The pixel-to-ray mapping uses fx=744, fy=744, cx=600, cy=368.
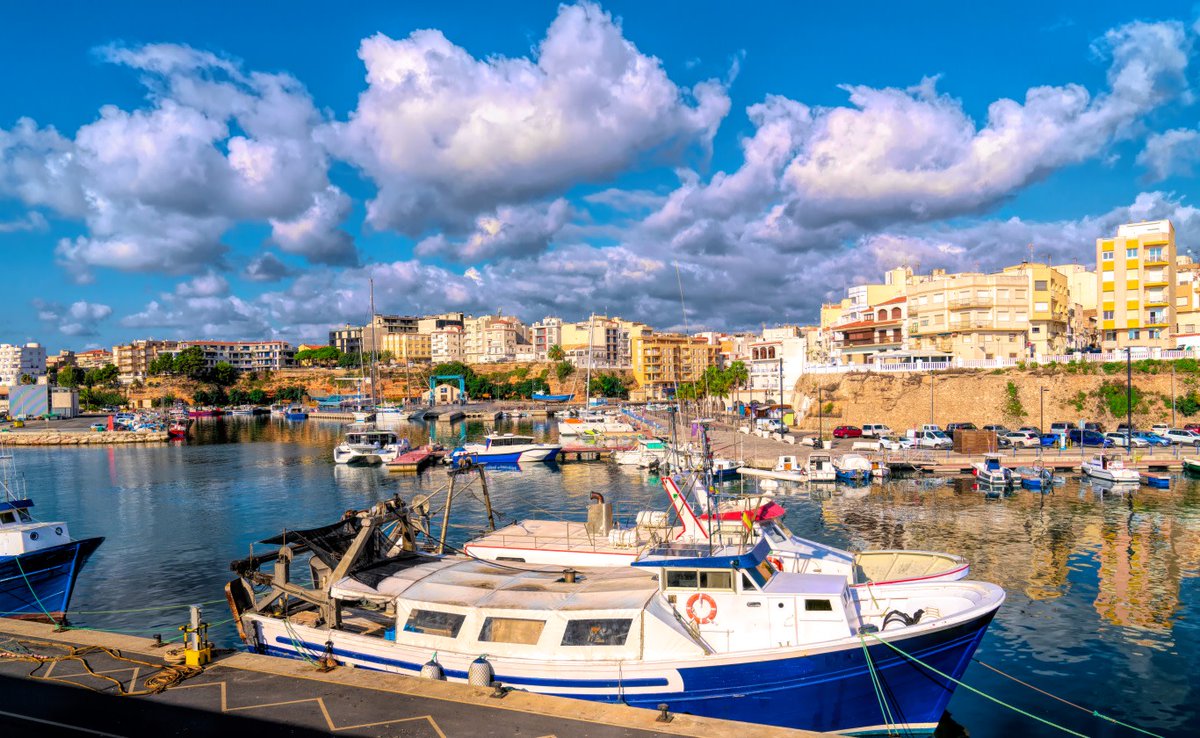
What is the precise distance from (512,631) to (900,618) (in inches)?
327

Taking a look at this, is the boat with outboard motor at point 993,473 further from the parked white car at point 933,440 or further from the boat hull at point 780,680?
the boat hull at point 780,680

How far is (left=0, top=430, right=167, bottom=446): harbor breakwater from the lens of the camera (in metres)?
94.3

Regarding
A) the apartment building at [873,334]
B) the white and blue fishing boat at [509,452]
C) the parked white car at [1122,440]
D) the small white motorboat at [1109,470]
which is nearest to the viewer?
the small white motorboat at [1109,470]

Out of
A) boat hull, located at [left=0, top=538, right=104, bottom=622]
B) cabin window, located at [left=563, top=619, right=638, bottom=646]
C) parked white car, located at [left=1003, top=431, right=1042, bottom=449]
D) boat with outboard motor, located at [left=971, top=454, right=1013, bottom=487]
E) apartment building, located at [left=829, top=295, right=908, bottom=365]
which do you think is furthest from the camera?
apartment building, located at [left=829, top=295, right=908, bottom=365]

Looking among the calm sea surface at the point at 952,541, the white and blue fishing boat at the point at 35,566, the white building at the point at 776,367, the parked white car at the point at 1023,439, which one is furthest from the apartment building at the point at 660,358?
the white and blue fishing boat at the point at 35,566

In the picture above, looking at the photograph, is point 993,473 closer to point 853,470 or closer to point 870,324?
point 853,470

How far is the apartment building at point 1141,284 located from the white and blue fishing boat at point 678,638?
252 feet

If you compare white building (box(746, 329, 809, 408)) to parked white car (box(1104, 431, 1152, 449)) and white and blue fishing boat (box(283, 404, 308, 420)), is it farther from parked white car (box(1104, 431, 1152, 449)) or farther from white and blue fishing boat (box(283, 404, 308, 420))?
white and blue fishing boat (box(283, 404, 308, 420))

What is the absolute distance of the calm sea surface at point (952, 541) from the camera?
17594 millimetres

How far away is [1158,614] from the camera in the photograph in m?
22.1

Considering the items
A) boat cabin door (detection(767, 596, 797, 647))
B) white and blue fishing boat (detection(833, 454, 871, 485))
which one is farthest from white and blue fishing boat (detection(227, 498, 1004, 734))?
white and blue fishing boat (detection(833, 454, 871, 485))

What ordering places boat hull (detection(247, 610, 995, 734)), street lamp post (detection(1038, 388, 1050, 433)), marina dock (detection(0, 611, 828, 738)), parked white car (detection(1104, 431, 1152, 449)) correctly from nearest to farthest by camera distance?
marina dock (detection(0, 611, 828, 738))
boat hull (detection(247, 610, 995, 734))
parked white car (detection(1104, 431, 1152, 449))
street lamp post (detection(1038, 388, 1050, 433))

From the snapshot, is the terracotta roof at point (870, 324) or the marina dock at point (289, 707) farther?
the terracotta roof at point (870, 324)

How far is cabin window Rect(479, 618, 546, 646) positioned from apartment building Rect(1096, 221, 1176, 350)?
81.0 metres
